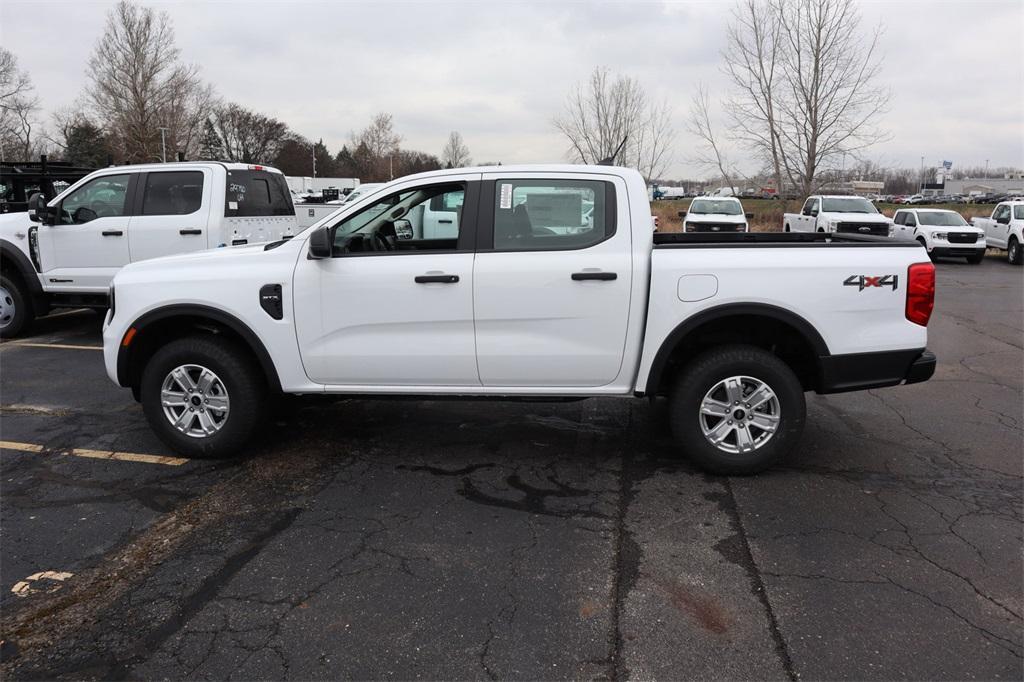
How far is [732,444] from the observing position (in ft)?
15.0

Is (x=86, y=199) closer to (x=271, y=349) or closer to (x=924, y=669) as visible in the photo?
(x=271, y=349)

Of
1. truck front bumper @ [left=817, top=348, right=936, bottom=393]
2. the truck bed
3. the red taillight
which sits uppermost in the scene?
the truck bed

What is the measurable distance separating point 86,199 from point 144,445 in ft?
15.8

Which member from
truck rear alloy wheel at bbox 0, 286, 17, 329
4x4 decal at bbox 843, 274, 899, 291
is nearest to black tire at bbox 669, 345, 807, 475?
4x4 decal at bbox 843, 274, 899, 291

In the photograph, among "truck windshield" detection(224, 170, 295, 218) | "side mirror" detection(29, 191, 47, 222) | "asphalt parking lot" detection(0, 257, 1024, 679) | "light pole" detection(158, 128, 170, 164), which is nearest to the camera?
"asphalt parking lot" detection(0, 257, 1024, 679)

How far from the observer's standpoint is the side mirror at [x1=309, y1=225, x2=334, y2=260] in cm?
439

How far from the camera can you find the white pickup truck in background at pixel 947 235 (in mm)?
20438

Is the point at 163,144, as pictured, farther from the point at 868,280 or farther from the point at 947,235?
the point at 868,280

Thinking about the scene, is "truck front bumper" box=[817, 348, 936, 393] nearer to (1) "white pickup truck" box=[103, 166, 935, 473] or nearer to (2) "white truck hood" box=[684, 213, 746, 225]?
(1) "white pickup truck" box=[103, 166, 935, 473]

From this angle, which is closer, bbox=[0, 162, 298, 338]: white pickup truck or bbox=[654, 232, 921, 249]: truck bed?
bbox=[654, 232, 921, 249]: truck bed

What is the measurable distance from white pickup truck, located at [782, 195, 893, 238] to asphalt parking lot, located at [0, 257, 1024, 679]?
16.0m

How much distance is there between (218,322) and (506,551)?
2.49m

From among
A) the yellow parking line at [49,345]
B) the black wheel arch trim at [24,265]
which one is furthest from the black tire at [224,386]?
the black wheel arch trim at [24,265]

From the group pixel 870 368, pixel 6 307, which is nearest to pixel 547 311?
pixel 870 368
